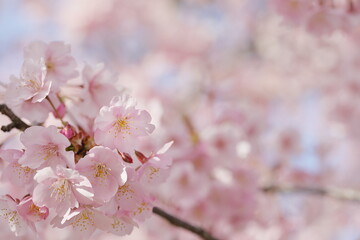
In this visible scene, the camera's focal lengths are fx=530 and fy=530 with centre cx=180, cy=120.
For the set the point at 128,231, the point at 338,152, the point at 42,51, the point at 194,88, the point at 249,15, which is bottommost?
the point at 338,152

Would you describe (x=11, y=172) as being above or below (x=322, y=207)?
above

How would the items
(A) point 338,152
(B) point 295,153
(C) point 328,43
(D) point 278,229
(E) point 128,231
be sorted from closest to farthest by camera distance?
(E) point 128,231
(D) point 278,229
(B) point 295,153
(C) point 328,43
(A) point 338,152

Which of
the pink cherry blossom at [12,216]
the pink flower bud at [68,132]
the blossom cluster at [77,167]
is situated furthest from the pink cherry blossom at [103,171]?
the pink cherry blossom at [12,216]

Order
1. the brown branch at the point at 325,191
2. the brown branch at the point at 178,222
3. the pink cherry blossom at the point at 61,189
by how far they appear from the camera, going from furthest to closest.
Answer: the brown branch at the point at 325,191, the brown branch at the point at 178,222, the pink cherry blossom at the point at 61,189

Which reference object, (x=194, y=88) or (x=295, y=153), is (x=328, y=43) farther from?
(x=295, y=153)

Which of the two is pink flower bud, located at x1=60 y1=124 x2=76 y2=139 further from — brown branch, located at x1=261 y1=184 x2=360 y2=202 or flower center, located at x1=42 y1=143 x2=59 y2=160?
brown branch, located at x1=261 y1=184 x2=360 y2=202

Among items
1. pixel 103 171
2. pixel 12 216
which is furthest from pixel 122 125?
pixel 12 216

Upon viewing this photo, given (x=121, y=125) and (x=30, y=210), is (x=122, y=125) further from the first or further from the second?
(x=30, y=210)

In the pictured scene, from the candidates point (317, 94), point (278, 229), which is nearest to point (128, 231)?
point (278, 229)

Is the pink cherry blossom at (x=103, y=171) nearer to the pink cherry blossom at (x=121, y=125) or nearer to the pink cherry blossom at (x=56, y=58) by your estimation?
the pink cherry blossom at (x=121, y=125)
